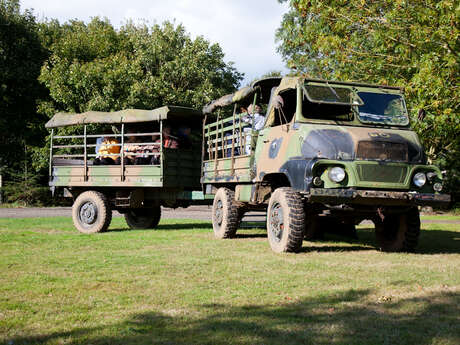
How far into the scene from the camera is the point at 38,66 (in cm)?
3634

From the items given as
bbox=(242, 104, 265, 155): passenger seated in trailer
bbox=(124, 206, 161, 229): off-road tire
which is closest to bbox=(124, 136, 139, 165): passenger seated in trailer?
bbox=(124, 206, 161, 229): off-road tire

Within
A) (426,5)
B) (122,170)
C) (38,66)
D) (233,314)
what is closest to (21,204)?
(38,66)

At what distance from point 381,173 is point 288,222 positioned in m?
1.55

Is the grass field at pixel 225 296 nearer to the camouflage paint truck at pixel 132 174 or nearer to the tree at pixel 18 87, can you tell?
the camouflage paint truck at pixel 132 174

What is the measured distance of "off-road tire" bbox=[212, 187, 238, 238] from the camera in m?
12.2

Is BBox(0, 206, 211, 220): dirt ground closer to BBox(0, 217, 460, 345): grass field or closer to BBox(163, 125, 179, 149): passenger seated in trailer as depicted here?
BBox(163, 125, 179, 149): passenger seated in trailer

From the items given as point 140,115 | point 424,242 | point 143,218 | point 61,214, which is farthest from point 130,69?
point 424,242

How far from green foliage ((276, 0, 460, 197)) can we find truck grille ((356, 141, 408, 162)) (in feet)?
10.9

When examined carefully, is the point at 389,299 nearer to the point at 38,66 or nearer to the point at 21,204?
the point at 21,204

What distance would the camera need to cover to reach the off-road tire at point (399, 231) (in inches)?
385

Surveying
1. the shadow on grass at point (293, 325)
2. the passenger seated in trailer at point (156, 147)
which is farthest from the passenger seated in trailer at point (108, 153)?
the shadow on grass at point (293, 325)

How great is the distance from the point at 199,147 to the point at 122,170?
1990 millimetres

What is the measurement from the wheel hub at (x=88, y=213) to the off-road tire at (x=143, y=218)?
59.4 inches

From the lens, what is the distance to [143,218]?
15883mm
